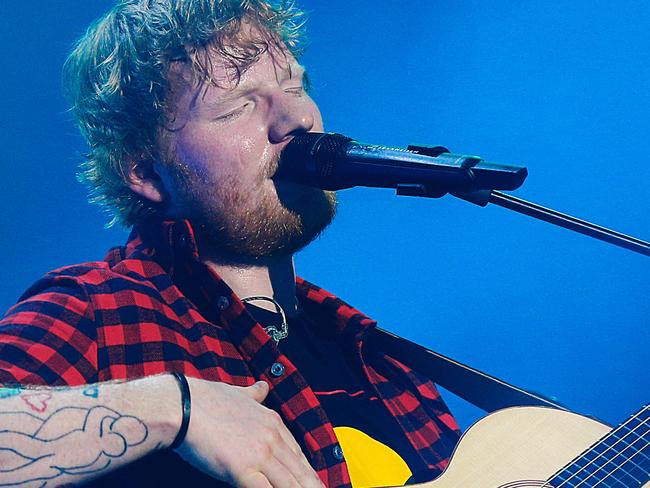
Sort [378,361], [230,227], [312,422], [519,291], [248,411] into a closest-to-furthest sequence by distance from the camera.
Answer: [248,411] → [312,422] → [230,227] → [378,361] → [519,291]

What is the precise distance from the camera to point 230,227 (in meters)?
1.49

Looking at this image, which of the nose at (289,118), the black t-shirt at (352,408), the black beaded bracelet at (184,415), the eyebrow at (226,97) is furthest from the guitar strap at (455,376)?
the black beaded bracelet at (184,415)

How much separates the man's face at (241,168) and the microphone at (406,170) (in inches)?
8.6

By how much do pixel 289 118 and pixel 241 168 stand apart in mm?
150

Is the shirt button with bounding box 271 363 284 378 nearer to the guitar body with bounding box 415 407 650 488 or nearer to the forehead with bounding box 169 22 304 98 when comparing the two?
the guitar body with bounding box 415 407 650 488

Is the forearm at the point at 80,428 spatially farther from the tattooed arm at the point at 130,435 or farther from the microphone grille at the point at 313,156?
the microphone grille at the point at 313,156

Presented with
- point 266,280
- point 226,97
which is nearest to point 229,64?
point 226,97

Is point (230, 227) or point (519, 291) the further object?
point (519, 291)

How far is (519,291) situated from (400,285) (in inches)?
14.1

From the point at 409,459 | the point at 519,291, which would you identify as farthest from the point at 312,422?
the point at 519,291

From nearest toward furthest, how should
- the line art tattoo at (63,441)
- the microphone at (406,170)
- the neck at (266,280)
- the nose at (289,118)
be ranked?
the line art tattoo at (63,441) < the microphone at (406,170) < the nose at (289,118) < the neck at (266,280)

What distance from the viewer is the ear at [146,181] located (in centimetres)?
163

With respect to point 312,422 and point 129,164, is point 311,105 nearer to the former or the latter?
point 129,164

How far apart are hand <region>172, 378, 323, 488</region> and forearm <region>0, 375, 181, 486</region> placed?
34 mm
